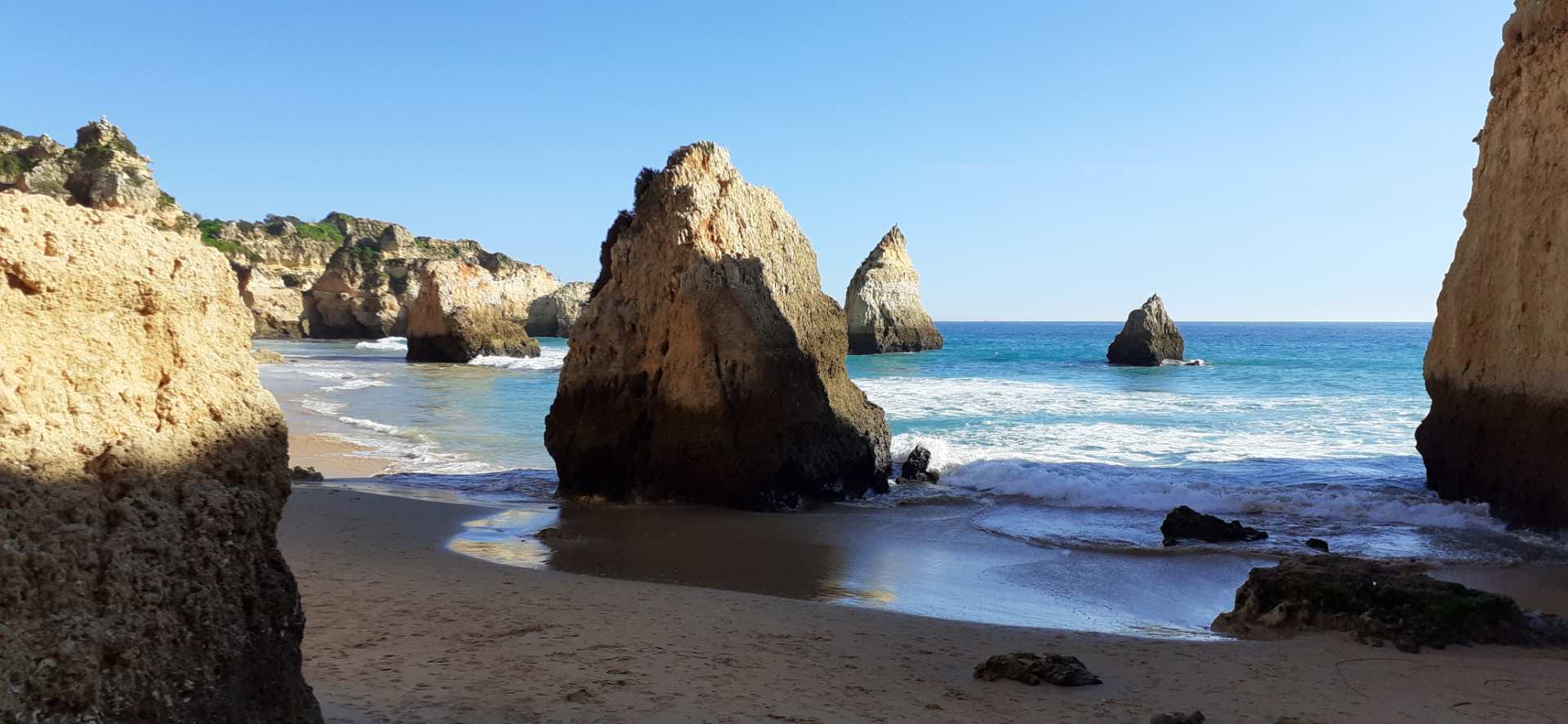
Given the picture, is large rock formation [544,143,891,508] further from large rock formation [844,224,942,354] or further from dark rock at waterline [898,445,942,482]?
large rock formation [844,224,942,354]

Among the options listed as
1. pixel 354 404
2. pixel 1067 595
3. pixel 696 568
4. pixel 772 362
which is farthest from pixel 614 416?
pixel 354 404

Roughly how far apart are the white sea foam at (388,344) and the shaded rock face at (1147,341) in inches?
1507

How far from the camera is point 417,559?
8.70 m

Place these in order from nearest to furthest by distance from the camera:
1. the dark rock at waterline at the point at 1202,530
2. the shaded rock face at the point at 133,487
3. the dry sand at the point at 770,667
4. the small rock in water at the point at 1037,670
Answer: the shaded rock face at the point at 133,487 → the dry sand at the point at 770,667 → the small rock in water at the point at 1037,670 → the dark rock at waterline at the point at 1202,530

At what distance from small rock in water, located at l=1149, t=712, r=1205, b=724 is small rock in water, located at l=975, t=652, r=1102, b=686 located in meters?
0.62

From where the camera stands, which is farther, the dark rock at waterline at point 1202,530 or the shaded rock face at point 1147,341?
the shaded rock face at point 1147,341

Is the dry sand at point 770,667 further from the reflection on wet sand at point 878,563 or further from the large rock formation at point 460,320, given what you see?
the large rock formation at point 460,320

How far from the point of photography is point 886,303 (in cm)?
6106

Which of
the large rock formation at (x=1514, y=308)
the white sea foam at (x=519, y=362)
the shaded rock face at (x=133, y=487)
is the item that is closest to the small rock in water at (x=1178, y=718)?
the shaded rock face at (x=133, y=487)

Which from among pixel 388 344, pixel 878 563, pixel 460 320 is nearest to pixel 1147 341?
pixel 460 320

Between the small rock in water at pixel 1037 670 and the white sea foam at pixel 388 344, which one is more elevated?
the white sea foam at pixel 388 344

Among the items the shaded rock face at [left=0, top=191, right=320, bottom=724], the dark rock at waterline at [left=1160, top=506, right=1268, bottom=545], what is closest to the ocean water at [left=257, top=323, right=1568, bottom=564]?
the dark rock at waterline at [left=1160, top=506, right=1268, bottom=545]

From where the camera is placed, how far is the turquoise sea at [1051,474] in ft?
31.8

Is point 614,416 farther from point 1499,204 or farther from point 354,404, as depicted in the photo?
point 354,404
